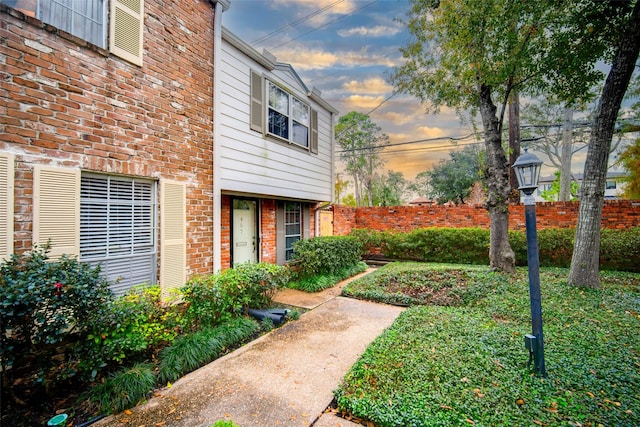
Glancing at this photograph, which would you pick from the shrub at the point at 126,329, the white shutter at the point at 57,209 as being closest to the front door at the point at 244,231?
the shrub at the point at 126,329

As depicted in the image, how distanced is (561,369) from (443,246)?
667cm

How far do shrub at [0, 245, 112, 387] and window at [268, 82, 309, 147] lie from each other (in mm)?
4413

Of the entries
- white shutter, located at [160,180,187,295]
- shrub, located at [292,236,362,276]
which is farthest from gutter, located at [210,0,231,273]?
shrub, located at [292,236,362,276]

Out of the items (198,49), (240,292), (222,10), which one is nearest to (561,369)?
(240,292)

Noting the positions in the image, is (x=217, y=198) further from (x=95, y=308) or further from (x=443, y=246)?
(x=443, y=246)

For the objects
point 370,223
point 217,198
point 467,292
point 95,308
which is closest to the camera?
point 95,308

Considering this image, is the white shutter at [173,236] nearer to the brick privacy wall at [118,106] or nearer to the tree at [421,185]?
the brick privacy wall at [118,106]

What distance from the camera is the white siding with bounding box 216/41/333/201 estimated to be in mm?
4891

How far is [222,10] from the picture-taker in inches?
185

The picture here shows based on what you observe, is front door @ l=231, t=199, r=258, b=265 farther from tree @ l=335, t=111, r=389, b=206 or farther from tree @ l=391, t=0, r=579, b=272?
tree @ l=335, t=111, r=389, b=206

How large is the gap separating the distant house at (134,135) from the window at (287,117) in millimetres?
78

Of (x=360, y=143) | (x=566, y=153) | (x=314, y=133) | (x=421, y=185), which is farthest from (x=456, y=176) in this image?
(x=314, y=133)

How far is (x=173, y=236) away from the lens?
3.92 metres

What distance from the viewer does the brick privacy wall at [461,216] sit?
778cm
